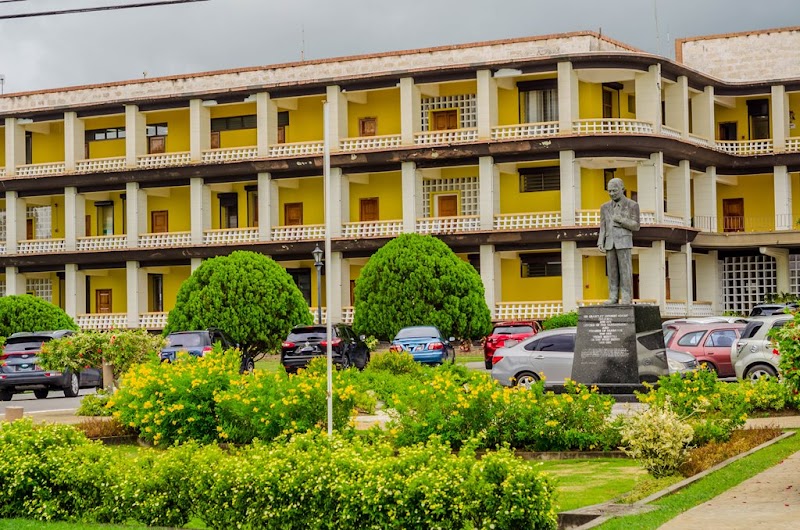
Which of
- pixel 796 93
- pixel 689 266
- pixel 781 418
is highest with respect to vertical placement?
pixel 796 93

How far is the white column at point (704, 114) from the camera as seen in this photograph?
56250 millimetres

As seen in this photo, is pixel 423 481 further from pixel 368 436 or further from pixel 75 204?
pixel 75 204

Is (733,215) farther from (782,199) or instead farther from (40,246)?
(40,246)

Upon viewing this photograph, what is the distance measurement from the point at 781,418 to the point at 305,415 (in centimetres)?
832

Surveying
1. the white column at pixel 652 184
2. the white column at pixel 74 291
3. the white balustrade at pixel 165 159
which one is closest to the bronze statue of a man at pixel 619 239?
the white column at pixel 652 184

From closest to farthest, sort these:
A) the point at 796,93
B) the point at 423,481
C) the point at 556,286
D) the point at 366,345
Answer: the point at 423,481
the point at 366,345
the point at 556,286
the point at 796,93

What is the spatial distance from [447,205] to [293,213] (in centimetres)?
750

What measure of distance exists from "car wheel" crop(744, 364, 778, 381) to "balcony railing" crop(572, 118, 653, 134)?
23.0 m

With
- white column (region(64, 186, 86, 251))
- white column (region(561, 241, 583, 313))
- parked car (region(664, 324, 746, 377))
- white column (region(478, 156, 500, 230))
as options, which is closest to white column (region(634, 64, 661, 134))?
white column (region(561, 241, 583, 313))

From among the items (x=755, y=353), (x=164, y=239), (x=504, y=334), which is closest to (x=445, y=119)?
(x=164, y=239)

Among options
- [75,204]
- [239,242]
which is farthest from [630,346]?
[75,204]

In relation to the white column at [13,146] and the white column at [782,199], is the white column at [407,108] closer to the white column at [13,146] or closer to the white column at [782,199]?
the white column at [782,199]

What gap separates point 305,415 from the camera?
18562 millimetres

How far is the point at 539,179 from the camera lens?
5356 cm
